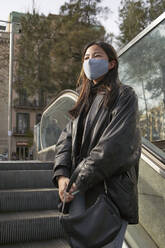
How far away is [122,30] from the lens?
16.9 m

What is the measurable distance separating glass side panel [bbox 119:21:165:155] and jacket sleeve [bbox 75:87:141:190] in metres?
2.44

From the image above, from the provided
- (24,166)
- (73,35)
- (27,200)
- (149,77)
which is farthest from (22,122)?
(27,200)

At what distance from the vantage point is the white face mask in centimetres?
166

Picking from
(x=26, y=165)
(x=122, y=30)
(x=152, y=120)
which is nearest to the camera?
(x=152, y=120)

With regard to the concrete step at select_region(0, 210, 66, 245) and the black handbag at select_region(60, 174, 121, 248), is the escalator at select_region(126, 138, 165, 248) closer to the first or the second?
the concrete step at select_region(0, 210, 66, 245)

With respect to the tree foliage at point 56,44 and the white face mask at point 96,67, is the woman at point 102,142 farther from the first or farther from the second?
the tree foliage at point 56,44

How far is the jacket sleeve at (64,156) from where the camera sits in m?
1.63

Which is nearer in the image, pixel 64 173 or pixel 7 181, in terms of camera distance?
pixel 64 173

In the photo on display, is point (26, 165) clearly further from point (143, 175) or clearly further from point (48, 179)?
point (143, 175)

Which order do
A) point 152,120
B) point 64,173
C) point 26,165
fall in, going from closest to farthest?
point 64,173 → point 152,120 → point 26,165

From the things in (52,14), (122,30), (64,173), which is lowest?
(64,173)

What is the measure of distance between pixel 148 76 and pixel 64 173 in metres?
2.96

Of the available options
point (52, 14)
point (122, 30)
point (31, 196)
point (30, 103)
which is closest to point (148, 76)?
point (31, 196)

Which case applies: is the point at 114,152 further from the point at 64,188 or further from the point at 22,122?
the point at 22,122
